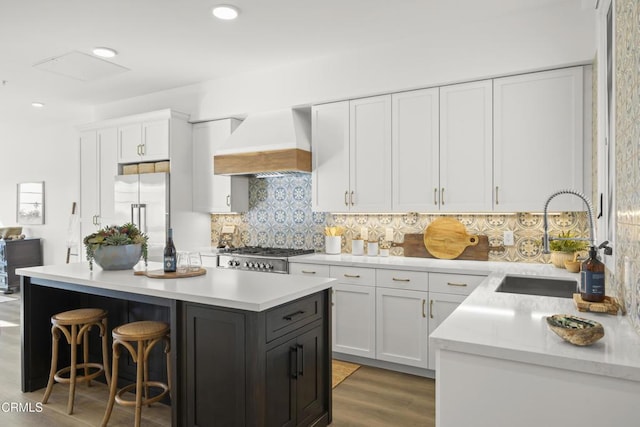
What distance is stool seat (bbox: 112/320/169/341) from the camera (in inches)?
94.2

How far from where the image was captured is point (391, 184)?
12.3 feet

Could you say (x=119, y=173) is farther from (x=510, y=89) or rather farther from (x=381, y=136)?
(x=510, y=89)

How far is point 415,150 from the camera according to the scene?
143 inches

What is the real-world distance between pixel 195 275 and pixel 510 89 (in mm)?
2679

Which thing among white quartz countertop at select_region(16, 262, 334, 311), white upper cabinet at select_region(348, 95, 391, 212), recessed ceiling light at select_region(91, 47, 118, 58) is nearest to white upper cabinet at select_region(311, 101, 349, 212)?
white upper cabinet at select_region(348, 95, 391, 212)

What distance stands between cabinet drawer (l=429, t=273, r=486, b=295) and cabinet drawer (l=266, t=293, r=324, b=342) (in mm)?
1132

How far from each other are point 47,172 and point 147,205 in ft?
10.8

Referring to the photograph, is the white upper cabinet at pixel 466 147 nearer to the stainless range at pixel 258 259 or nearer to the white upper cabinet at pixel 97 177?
the stainless range at pixel 258 259

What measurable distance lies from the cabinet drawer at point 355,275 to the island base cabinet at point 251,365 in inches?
44.3

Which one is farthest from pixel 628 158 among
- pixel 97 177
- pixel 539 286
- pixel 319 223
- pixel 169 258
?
pixel 97 177

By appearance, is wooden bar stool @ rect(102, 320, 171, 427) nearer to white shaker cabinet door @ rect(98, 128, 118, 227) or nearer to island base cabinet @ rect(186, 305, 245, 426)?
island base cabinet @ rect(186, 305, 245, 426)

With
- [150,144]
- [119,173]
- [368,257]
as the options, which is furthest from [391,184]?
[119,173]

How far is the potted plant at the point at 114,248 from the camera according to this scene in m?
2.87

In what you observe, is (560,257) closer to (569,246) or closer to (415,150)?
(569,246)
